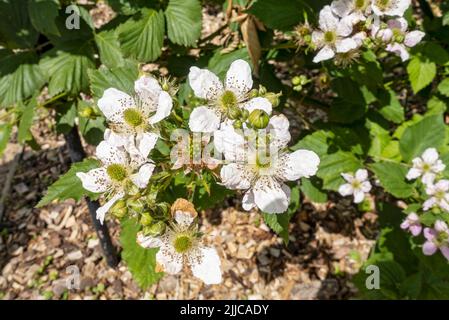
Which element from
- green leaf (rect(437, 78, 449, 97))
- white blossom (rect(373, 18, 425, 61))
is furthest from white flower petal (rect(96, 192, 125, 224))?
green leaf (rect(437, 78, 449, 97))

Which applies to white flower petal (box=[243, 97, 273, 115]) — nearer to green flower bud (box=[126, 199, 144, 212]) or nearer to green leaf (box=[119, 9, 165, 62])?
green flower bud (box=[126, 199, 144, 212])

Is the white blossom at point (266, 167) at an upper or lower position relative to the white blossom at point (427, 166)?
upper

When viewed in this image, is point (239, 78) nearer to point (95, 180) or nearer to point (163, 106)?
point (163, 106)

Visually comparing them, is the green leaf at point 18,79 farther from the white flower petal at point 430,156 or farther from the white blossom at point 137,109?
the white flower petal at point 430,156

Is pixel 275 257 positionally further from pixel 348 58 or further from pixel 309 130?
pixel 348 58

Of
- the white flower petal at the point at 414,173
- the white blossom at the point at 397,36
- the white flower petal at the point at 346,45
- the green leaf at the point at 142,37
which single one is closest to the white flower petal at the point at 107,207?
the green leaf at the point at 142,37

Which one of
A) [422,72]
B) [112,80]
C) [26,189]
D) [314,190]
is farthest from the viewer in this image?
[26,189]

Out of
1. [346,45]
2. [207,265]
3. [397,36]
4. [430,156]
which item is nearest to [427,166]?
[430,156]
